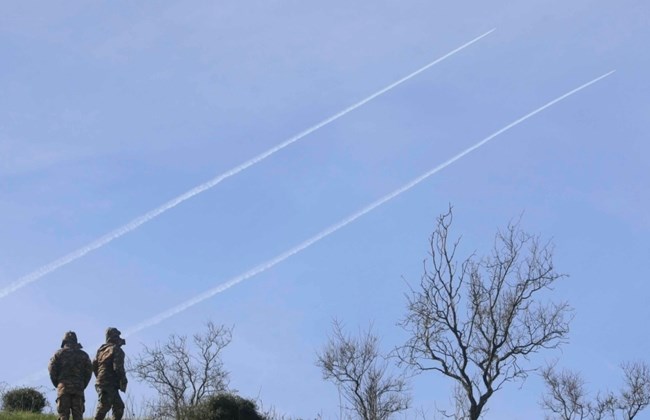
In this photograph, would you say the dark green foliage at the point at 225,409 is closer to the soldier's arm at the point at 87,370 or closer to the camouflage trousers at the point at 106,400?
the camouflage trousers at the point at 106,400

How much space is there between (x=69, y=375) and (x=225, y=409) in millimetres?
10739

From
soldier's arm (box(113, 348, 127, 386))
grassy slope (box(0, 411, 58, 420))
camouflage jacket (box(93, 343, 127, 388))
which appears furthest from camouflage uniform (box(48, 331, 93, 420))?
grassy slope (box(0, 411, 58, 420))

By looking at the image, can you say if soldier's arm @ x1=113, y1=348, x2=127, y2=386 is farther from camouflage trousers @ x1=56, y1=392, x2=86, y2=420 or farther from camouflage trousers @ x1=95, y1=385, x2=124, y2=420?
camouflage trousers @ x1=56, y1=392, x2=86, y2=420

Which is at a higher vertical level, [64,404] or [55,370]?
[55,370]

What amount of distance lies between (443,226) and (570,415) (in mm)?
33894

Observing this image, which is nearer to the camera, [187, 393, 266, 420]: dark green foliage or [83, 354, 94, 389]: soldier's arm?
[83, 354, 94, 389]: soldier's arm

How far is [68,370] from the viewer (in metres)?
27.3

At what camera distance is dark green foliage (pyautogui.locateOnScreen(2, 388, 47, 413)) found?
39.3 metres

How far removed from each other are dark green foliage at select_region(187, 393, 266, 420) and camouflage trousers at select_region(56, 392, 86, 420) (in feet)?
29.5

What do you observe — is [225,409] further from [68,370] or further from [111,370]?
[68,370]

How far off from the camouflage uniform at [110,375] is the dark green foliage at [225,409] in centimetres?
856

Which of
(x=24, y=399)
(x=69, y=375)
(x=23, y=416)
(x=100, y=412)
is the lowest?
(x=100, y=412)

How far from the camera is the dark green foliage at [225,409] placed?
3681cm

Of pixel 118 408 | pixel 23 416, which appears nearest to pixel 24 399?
pixel 23 416
